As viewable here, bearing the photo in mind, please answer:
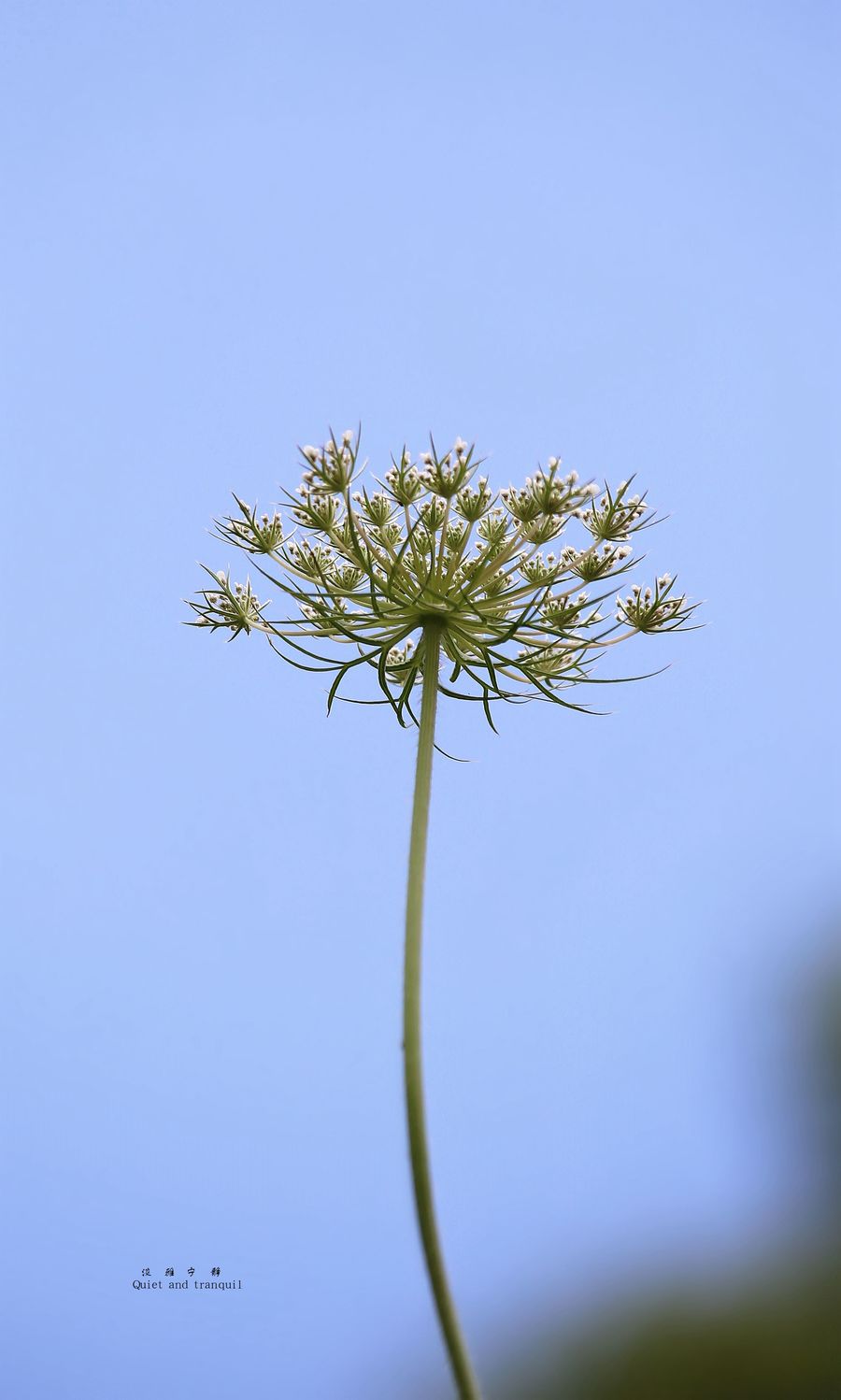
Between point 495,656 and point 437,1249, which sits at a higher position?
point 495,656

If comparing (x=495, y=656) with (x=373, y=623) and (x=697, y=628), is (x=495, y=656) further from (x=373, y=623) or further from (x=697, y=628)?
(x=697, y=628)

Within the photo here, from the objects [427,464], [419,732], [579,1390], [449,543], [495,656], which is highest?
[427,464]

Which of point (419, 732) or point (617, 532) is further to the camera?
point (617, 532)

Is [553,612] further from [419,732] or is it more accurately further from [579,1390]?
[579,1390]

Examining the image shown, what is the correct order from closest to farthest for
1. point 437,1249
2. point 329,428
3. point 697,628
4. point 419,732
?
point 437,1249
point 419,732
point 329,428
point 697,628

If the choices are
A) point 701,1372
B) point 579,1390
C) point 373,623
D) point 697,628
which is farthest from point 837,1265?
point 373,623

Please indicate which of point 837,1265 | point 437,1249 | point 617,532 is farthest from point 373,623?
point 837,1265

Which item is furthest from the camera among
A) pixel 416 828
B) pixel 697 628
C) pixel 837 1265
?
pixel 837 1265
